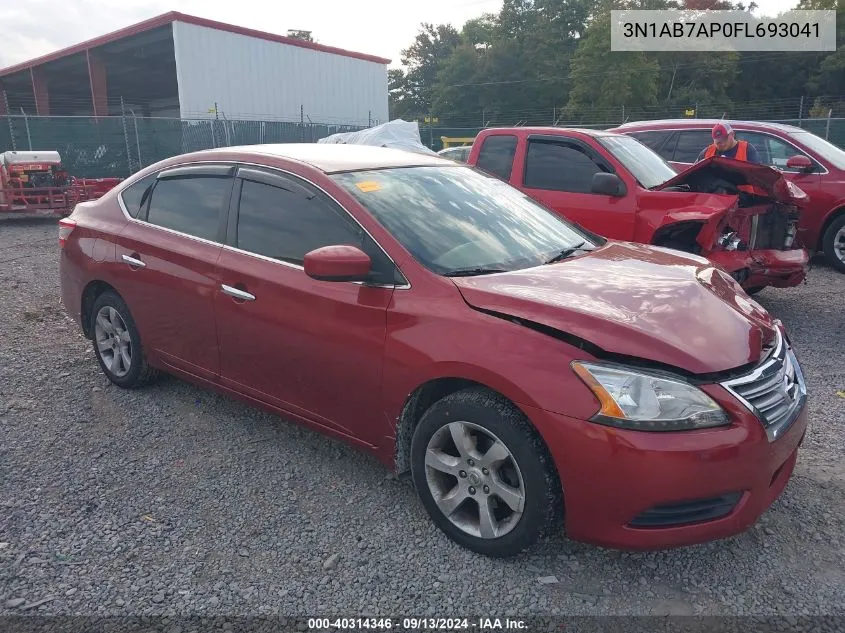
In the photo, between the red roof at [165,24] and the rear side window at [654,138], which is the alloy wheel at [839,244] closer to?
the rear side window at [654,138]

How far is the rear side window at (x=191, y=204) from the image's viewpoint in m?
3.84

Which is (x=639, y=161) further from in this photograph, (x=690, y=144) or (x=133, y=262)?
(x=133, y=262)

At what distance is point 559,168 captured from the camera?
6.81 m

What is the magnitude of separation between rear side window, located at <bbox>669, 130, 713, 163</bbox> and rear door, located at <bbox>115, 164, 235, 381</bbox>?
20.9 ft

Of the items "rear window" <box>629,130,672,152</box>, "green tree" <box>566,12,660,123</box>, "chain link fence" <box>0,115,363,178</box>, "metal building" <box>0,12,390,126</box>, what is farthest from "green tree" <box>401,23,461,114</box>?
"rear window" <box>629,130,672,152</box>

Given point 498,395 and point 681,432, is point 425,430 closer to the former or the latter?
point 498,395

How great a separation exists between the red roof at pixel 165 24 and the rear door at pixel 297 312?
24.7 meters

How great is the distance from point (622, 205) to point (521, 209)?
9.34ft

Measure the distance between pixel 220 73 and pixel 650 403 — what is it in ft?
90.9

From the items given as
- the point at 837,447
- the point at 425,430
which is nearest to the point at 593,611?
the point at 425,430

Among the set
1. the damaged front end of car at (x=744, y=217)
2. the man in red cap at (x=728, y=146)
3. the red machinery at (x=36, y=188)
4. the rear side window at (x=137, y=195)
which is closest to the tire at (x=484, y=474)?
the rear side window at (x=137, y=195)

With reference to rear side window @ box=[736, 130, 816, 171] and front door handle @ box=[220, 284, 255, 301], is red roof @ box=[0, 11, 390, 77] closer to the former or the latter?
rear side window @ box=[736, 130, 816, 171]

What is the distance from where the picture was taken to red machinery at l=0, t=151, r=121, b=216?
1406cm

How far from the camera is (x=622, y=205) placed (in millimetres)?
6312
